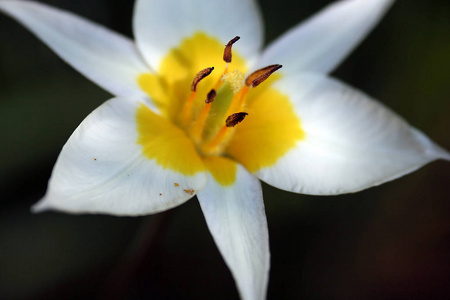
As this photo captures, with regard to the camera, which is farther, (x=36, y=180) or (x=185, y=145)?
(x=36, y=180)

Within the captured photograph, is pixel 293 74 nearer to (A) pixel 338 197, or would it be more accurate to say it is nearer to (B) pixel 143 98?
(B) pixel 143 98

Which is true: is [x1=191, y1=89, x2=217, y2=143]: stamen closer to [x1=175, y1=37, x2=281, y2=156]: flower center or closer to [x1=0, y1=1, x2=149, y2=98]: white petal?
[x1=175, y1=37, x2=281, y2=156]: flower center

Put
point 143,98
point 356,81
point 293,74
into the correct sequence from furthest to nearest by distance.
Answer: point 356,81 → point 293,74 → point 143,98

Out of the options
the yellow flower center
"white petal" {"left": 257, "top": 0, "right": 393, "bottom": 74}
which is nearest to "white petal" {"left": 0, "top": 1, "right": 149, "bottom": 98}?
the yellow flower center

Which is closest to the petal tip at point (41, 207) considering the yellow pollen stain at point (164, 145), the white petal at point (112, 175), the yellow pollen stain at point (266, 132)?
the white petal at point (112, 175)

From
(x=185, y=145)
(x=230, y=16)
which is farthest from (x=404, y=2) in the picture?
(x=185, y=145)

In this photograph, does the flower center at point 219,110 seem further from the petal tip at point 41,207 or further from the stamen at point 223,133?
the petal tip at point 41,207

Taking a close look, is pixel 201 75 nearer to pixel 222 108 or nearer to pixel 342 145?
pixel 222 108

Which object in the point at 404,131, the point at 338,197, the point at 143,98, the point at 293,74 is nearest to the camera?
the point at 404,131
